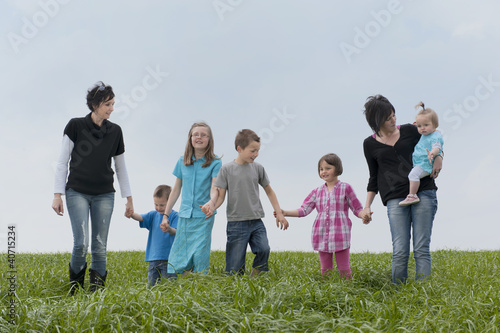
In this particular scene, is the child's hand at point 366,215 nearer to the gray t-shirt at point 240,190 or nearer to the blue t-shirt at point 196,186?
the gray t-shirt at point 240,190

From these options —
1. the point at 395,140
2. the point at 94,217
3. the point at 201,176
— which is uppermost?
the point at 395,140

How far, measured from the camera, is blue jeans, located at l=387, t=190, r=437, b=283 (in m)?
4.88

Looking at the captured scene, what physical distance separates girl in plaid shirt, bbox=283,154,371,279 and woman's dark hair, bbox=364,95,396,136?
27.0 inches

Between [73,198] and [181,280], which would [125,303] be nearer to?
[181,280]

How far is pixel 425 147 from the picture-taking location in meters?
5.02

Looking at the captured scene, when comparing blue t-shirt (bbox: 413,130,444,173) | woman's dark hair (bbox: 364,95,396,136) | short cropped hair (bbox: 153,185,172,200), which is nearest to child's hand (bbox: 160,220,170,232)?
short cropped hair (bbox: 153,185,172,200)

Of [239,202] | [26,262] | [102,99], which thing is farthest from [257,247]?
[26,262]

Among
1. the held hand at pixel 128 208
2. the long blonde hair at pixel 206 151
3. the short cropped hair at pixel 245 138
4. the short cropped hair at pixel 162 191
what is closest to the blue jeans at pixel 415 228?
the short cropped hair at pixel 245 138

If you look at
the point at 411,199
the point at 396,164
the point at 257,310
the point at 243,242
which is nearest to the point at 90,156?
the point at 243,242

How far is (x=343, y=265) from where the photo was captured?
18.2 ft

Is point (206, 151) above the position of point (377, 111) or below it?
below

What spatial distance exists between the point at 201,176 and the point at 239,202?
57 centimetres

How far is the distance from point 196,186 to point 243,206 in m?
0.63

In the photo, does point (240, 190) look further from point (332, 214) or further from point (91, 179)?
point (91, 179)
